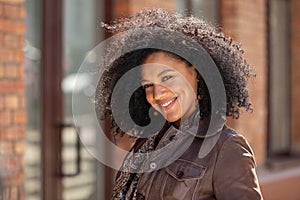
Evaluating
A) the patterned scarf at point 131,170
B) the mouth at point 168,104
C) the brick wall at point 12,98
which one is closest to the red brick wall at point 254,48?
the brick wall at point 12,98

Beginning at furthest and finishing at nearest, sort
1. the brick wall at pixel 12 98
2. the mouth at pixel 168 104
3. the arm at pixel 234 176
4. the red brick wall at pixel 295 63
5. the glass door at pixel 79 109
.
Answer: the red brick wall at pixel 295 63 → the glass door at pixel 79 109 → the brick wall at pixel 12 98 → the mouth at pixel 168 104 → the arm at pixel 234 176

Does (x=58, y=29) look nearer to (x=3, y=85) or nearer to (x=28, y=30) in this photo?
(x=28, y=30)

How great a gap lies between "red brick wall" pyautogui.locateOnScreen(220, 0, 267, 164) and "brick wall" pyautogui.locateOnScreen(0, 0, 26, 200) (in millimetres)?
2539

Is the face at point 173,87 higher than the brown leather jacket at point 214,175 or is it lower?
higher

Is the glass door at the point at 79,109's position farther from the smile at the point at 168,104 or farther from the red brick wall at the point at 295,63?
the red brick wall at the point at 295,63

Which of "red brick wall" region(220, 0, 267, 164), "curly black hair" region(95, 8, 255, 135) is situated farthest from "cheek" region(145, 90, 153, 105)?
"red brick wall" region(220, 0, 267, 164)

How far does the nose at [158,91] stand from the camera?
2551 mm

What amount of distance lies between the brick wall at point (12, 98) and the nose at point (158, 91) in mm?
2093

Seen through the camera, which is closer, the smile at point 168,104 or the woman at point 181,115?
the woman at point 181,115

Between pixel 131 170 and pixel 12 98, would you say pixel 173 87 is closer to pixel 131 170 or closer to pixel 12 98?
pixel 131 170

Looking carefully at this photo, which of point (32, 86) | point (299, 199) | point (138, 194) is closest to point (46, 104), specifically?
point (32, 86)

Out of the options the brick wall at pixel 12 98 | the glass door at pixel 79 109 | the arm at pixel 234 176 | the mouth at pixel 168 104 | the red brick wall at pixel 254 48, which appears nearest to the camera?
the arm at pixel 234 176

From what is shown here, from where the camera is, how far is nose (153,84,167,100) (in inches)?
100

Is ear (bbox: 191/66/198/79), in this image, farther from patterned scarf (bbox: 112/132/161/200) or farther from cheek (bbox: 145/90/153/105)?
patterned scarf (bbox: 112/132/161/200)
